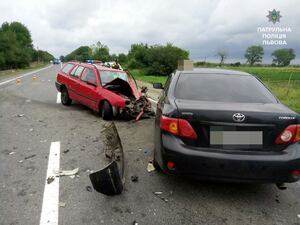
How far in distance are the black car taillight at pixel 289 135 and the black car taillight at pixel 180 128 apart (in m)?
0.93

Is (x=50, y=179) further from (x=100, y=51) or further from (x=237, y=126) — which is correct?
(x=100, y=51)

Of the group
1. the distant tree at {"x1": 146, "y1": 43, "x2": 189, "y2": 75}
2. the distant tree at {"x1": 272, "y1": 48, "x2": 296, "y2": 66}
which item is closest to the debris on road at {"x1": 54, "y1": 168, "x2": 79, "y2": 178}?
the distant tree at {"x1": 146, "y1": 43, "x2": 189, "y2": 75}

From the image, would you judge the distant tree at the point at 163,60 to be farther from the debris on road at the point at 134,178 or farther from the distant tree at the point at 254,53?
the distant tree at the point at 254,53

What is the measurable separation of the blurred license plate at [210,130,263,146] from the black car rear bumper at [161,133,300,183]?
0.10 meters

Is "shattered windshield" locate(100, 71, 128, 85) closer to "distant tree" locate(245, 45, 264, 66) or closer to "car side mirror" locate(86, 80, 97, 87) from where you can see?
"car side mirror" locate(86, 80, 97, 87)

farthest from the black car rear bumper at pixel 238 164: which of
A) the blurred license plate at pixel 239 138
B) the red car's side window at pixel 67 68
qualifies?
the red car's side window at pixel 67 68

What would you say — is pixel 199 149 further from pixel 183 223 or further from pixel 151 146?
pixel 151 146

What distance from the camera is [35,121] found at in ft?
25.0

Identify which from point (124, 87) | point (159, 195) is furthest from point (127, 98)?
point (159, 195)

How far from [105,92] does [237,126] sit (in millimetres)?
5393

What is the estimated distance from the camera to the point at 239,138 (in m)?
3.31

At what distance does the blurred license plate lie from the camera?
10.8ft

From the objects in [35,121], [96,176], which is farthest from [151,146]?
[35,121]

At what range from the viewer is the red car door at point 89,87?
843cm
